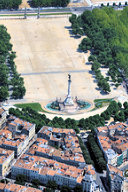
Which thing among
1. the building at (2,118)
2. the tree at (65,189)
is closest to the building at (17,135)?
the building at (2,118)

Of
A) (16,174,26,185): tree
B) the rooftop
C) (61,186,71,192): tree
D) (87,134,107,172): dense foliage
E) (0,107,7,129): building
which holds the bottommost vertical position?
(61,186,71,192): tree

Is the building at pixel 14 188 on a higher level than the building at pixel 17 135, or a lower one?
lower

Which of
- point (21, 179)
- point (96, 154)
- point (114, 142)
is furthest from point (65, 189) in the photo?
point (114, 142)

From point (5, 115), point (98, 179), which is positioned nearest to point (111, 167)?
point (98, 179)

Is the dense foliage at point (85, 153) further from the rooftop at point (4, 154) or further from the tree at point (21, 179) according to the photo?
the rooftop at point (4, 154)

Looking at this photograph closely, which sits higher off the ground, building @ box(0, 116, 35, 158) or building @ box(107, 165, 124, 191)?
building @ box(0, 116, 35, 158)

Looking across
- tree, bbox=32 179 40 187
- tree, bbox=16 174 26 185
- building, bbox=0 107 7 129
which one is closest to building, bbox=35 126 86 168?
tree, bbox=16 174 26 185

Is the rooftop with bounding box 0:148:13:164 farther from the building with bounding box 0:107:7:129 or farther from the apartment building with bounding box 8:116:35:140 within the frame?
the building with bounding box 0:107:7:129

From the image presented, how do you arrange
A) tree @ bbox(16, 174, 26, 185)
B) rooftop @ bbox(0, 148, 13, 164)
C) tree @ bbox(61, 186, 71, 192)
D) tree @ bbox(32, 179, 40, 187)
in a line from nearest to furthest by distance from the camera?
tree @ bbox(61, 186, 71, 192)
tree @ bbox(32, 179, 40, 187)
tree @ bbox(16, 174, 26, 185)
rooftop @ bbox(0, 148, 13, 164)

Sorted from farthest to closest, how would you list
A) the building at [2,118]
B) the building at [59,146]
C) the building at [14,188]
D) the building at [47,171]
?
the building at [2,118] → the building at [59,146] → the building at [47,171] → the building at [14,188]

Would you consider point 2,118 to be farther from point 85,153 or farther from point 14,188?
point 14,188
